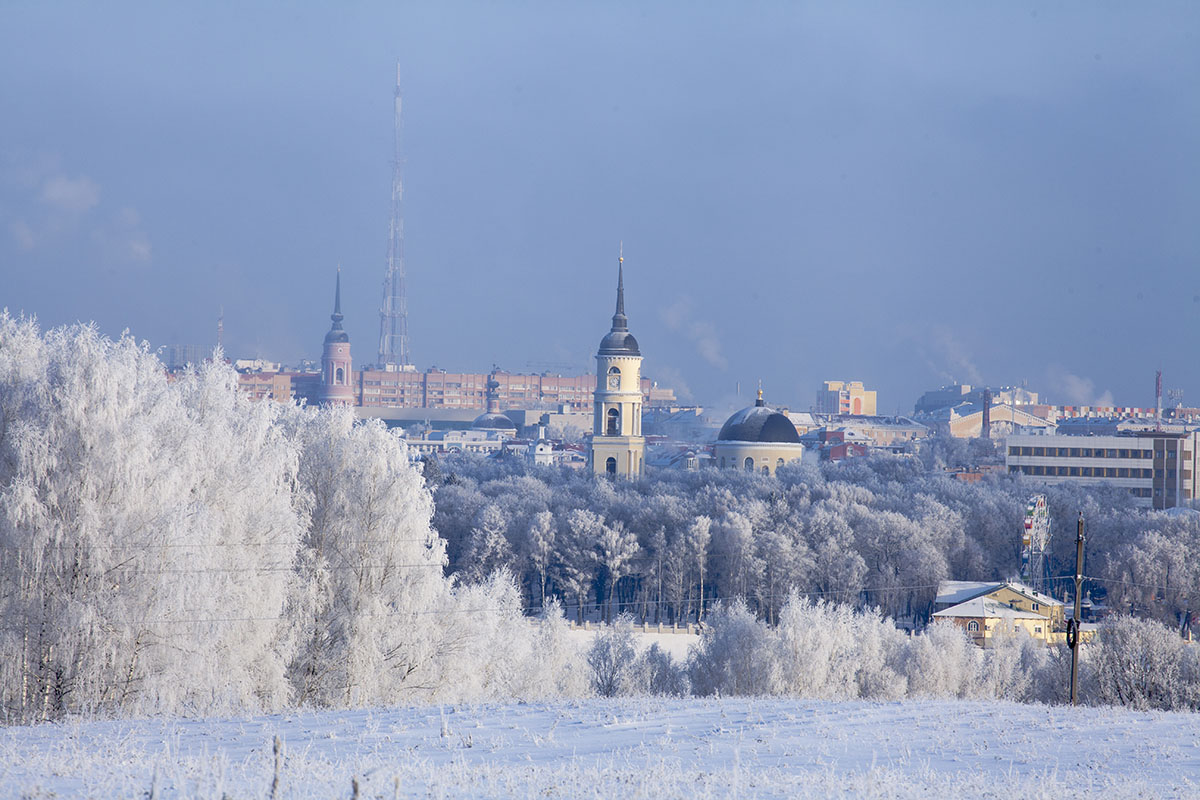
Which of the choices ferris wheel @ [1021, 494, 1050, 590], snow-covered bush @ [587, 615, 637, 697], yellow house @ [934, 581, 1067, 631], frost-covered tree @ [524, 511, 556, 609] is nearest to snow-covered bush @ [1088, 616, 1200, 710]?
snow-covered bush @ [587, 615, 637, 697]

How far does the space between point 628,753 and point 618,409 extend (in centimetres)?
9637

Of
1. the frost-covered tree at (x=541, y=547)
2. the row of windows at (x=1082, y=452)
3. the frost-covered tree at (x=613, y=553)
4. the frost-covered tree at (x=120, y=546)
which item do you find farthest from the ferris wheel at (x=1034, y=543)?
the frost-covered tree at (x=120, y=546)

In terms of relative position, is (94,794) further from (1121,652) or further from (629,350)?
(629,350)

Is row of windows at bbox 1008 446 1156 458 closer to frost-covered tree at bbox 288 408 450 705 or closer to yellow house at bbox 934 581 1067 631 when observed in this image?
yellow house at bbox 934 581 1067 631

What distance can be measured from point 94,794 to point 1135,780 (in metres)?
9.89

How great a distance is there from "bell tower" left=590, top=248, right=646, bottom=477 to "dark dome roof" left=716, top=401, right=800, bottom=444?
6963mm

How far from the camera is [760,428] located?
110438 mm

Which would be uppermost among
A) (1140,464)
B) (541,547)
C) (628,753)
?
(1140,464)

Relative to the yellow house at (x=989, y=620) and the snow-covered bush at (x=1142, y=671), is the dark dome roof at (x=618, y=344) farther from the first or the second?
the snow-covered bush at (x=1142, y=671)

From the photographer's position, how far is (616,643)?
41562mm

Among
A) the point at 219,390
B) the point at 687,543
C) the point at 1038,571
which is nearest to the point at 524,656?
the point at 219,390

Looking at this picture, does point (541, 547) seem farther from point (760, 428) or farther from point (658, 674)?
point (760, 428)

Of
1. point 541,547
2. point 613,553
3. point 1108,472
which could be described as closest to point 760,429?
point 1108,472

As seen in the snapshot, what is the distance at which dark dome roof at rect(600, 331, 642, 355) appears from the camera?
11250 cm
